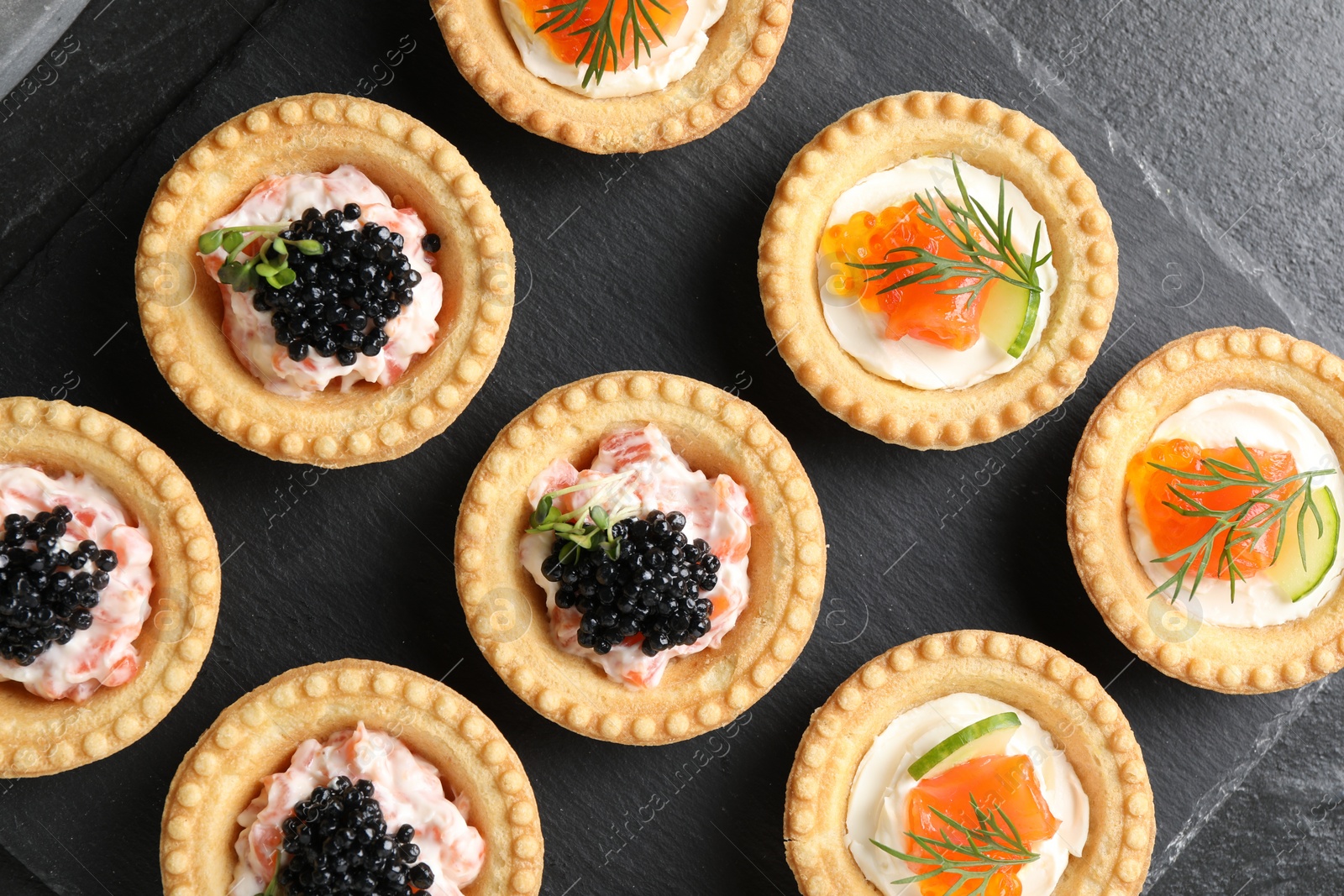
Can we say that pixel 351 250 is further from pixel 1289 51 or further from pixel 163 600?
pixel 1289 51

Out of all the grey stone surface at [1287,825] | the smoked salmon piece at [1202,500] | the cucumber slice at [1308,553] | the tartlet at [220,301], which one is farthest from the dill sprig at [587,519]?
the grey stone surface at [1287,825]

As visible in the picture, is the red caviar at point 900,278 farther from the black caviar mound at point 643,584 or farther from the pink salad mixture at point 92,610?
the pink salad mixture at point 92,610

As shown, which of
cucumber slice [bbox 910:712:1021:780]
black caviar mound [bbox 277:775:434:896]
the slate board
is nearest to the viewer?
black caviar mound [bbox 277:775:434:896]

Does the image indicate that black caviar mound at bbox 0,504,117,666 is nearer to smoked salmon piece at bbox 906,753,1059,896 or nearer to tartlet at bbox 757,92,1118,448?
tartlet at bbox 757,92,1118,448

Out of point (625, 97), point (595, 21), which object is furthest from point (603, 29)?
point (625, 97)

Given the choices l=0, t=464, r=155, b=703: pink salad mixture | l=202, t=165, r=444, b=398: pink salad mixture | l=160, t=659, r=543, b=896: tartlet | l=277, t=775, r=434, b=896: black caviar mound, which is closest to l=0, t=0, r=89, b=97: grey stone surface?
l=202, t=165, r=444, b=398: pink salad mixture

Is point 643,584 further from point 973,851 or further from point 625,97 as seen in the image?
point 625,97
